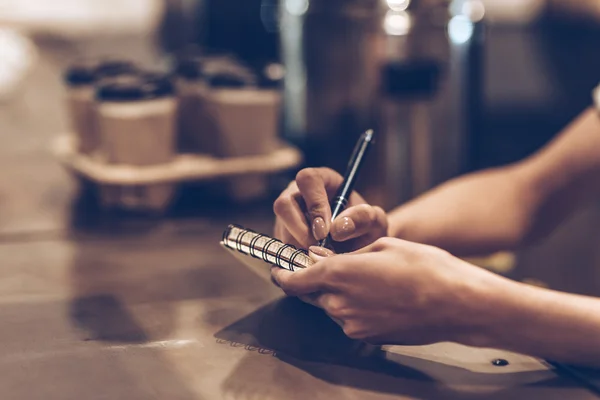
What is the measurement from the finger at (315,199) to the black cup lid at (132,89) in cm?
53

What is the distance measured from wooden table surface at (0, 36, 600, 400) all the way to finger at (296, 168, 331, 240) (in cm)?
10

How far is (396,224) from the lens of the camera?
107cm

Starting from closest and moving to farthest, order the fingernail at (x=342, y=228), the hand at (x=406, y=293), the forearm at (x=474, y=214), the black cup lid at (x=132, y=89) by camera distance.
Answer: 1. the hand at (x=406, y=293)
2. the fingernail at (x=342, y=228)
3. the forearm at (x=474, y=214)
4. the black cup lid at (x=132, y=89)

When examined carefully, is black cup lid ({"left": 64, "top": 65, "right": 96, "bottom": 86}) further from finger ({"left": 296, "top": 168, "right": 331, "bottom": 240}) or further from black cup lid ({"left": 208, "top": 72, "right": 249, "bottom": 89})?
finger ({"left": 296, "top": 168, "right": 331, "bottom": 240})

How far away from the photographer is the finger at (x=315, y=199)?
851mm

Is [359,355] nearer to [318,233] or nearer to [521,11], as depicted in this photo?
[318,233]

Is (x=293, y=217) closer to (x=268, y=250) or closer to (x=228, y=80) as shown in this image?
(x=268, y=250)

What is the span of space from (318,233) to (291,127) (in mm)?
933

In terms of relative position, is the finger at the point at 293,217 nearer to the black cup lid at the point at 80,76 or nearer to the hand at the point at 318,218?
the hand at the point at 318,218

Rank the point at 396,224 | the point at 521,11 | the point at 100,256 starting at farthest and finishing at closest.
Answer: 1. the point at 521,11
2. the point at 100,256
3. the point at 396,224

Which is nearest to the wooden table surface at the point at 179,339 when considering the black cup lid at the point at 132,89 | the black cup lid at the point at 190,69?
the black cup lid at the point at 132,89

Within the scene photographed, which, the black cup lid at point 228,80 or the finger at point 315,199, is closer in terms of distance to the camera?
the finger at point 315,199

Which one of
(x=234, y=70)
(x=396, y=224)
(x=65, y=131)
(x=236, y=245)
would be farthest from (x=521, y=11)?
(x=236, y=245)

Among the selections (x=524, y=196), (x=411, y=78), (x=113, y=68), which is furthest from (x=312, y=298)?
(x=113, y=68)
